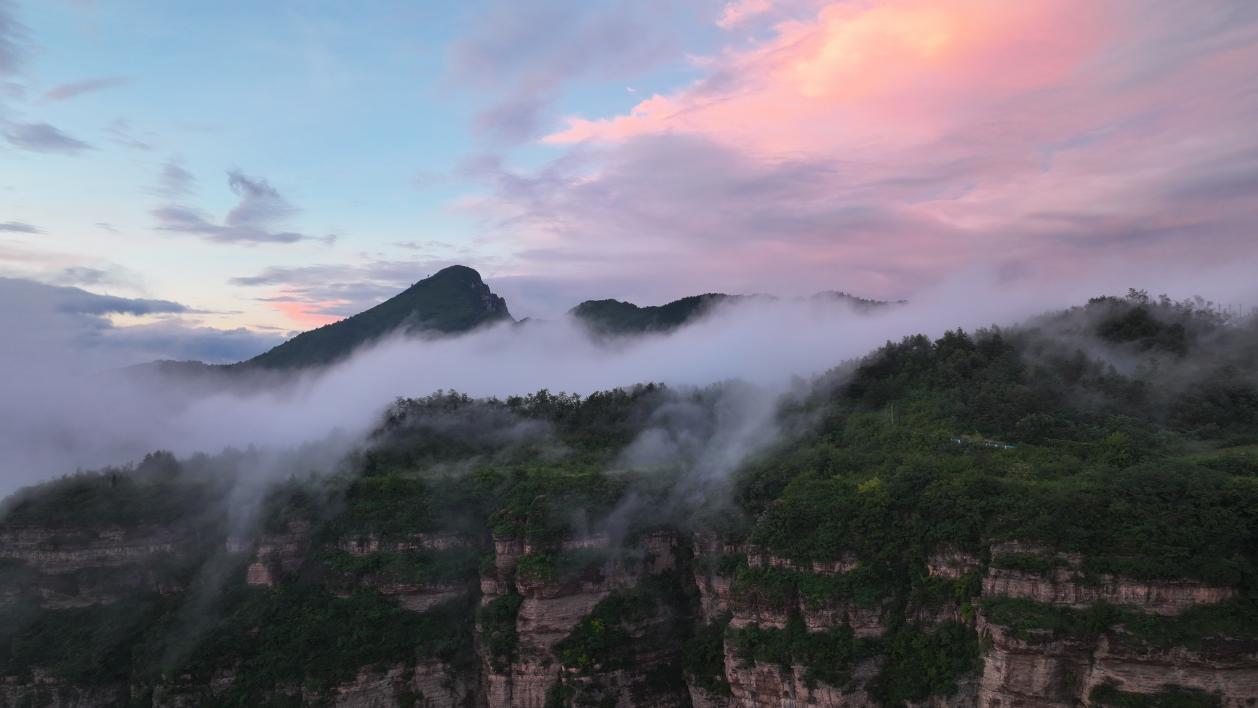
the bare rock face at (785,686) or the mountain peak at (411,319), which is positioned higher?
the mountain peak at (411,319)

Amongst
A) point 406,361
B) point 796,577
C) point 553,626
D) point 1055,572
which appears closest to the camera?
point 1055,572

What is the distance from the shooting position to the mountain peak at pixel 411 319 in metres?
91.6

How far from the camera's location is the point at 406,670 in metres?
41.1

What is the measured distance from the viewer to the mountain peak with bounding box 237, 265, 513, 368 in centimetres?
9162

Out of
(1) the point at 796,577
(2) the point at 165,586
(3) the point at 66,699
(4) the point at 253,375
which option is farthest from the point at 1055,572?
(4) the point at 253,375

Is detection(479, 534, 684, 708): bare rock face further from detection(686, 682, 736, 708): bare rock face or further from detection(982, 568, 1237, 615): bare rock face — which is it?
detection(982, 568, 1237, 615): bare rock face

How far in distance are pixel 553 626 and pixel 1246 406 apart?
114ft

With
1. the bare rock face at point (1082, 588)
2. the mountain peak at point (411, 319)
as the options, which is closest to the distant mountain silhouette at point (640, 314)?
the mountain peak at point (411, 319)

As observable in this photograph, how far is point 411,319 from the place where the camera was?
93.5m

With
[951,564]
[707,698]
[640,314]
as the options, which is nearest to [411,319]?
[640,314]

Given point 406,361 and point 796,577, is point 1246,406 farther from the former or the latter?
point 406,361

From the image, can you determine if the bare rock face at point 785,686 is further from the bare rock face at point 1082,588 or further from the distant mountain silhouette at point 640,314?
the distant mountain silhouette at point 640,314

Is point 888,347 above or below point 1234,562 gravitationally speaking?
above

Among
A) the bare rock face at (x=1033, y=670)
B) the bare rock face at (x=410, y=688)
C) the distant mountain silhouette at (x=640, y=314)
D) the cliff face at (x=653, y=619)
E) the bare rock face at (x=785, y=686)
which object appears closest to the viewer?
the cliff face at (x=653, y=619)
